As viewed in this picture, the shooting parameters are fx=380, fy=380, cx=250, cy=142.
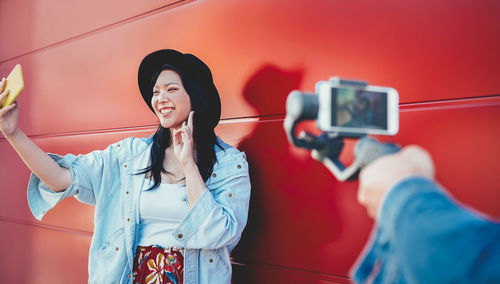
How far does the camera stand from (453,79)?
49.9 inches

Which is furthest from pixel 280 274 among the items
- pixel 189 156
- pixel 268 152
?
pixel 189 156

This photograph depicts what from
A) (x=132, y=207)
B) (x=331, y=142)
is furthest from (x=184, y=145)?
(x=331, y=142)

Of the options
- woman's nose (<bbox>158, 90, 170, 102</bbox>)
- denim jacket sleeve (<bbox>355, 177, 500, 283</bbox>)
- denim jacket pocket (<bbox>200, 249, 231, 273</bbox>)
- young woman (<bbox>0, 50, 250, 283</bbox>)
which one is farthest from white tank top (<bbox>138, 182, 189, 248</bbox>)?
denim jacket sleeve (<bbox>355, 177, 500, 283</bbox>)

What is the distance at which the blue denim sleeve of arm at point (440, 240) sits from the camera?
49 cm

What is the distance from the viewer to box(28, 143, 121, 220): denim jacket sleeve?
1.57 m

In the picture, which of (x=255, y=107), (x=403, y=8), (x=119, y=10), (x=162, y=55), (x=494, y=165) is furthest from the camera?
(x=119, y=10)

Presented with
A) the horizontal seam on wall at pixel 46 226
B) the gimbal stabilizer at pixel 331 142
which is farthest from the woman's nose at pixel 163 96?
the horizontal seam on wall at pixel 46 226

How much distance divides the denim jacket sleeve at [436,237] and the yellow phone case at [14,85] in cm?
127

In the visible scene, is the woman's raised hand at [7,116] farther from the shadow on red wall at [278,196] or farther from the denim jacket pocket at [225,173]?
the shadow on red wall at [278,196]

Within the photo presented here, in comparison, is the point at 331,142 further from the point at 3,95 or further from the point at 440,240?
the point at 3,95

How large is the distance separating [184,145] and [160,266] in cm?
49

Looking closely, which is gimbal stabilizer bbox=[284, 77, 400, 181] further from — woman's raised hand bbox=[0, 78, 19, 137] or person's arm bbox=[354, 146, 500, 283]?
woman's raised hand bbox=[0, 78, 19, 137]

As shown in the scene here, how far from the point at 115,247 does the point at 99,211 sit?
197 mm

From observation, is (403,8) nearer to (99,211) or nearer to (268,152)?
(268,152)
